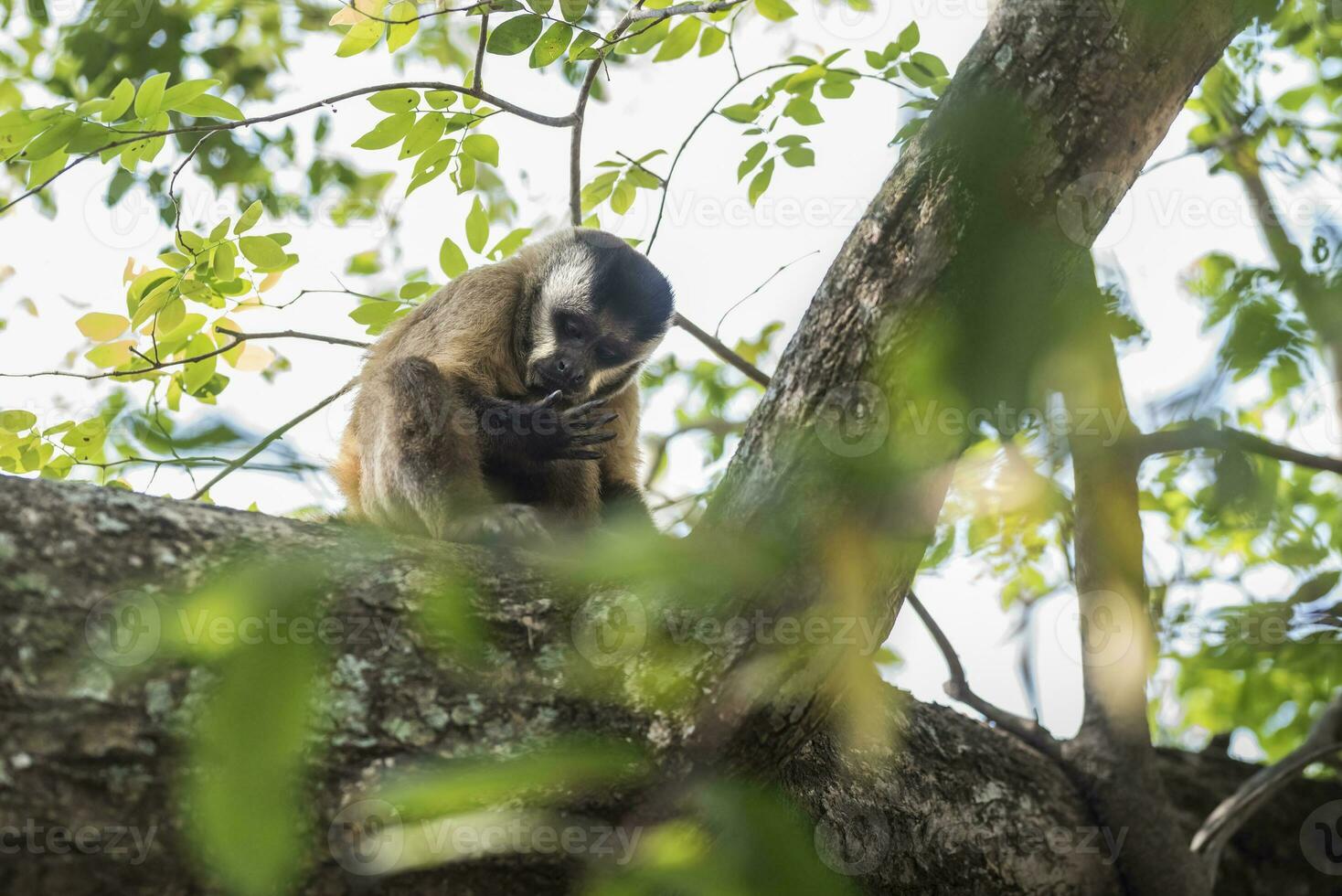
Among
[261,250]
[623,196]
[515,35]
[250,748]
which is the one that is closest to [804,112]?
[623,196]

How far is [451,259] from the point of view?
539 cm

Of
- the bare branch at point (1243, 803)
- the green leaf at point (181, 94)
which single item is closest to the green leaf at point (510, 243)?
the green leaf at point (181, 94)

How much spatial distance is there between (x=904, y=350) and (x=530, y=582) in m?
1.33

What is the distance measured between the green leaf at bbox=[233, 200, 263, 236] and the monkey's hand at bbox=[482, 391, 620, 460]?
1.27m

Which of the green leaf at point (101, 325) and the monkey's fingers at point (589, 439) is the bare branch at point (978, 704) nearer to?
the monkey's fingers at point (589, 439)

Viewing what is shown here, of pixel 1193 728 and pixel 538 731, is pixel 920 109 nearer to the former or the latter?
pixel 538 731

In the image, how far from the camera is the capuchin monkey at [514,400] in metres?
4.58

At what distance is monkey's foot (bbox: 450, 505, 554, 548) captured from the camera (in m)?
4.33

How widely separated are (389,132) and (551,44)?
773 mm

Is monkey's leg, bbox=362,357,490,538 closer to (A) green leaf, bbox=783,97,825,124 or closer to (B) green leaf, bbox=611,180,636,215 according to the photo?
(B) green leaf, bbox=611,180,636,215

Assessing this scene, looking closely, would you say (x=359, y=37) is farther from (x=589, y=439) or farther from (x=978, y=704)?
(x=978, y=704)

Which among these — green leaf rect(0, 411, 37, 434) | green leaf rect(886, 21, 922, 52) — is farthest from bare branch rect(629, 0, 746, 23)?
green leaf rect(0, 411, 37, 434)

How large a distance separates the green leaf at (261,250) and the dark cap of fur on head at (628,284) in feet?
5.99

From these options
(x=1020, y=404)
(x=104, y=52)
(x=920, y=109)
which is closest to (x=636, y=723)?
(x=1020, y=404)
